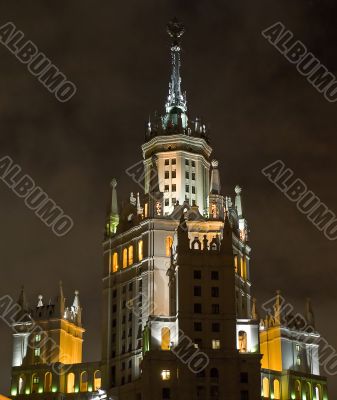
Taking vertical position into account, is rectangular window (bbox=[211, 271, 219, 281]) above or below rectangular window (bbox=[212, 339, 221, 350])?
above

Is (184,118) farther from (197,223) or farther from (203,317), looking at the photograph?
(203,317)

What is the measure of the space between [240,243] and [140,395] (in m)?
32.2

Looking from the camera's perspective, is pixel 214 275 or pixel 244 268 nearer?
pixel 214 275

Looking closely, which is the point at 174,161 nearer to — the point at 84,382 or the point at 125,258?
the point at 125,258

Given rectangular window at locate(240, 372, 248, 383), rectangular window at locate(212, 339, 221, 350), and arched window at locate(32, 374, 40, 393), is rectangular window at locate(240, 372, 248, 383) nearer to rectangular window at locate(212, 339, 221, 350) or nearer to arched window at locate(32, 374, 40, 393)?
rectangular window at locate(212, 339, 221, 350)

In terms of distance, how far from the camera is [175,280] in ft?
451

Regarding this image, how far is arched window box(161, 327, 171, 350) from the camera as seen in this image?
134 m

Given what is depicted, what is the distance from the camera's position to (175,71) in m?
170

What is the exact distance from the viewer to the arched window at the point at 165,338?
134125 mm

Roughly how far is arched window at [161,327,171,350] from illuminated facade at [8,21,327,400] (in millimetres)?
183

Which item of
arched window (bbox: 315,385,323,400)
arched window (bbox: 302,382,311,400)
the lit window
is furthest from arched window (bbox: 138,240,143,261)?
arched window (bbox: 315,385,323,400)

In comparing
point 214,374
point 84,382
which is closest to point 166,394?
point 214,374

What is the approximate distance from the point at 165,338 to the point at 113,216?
28845 millimetres

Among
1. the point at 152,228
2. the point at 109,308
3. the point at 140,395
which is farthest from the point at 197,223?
the point at 140,395
